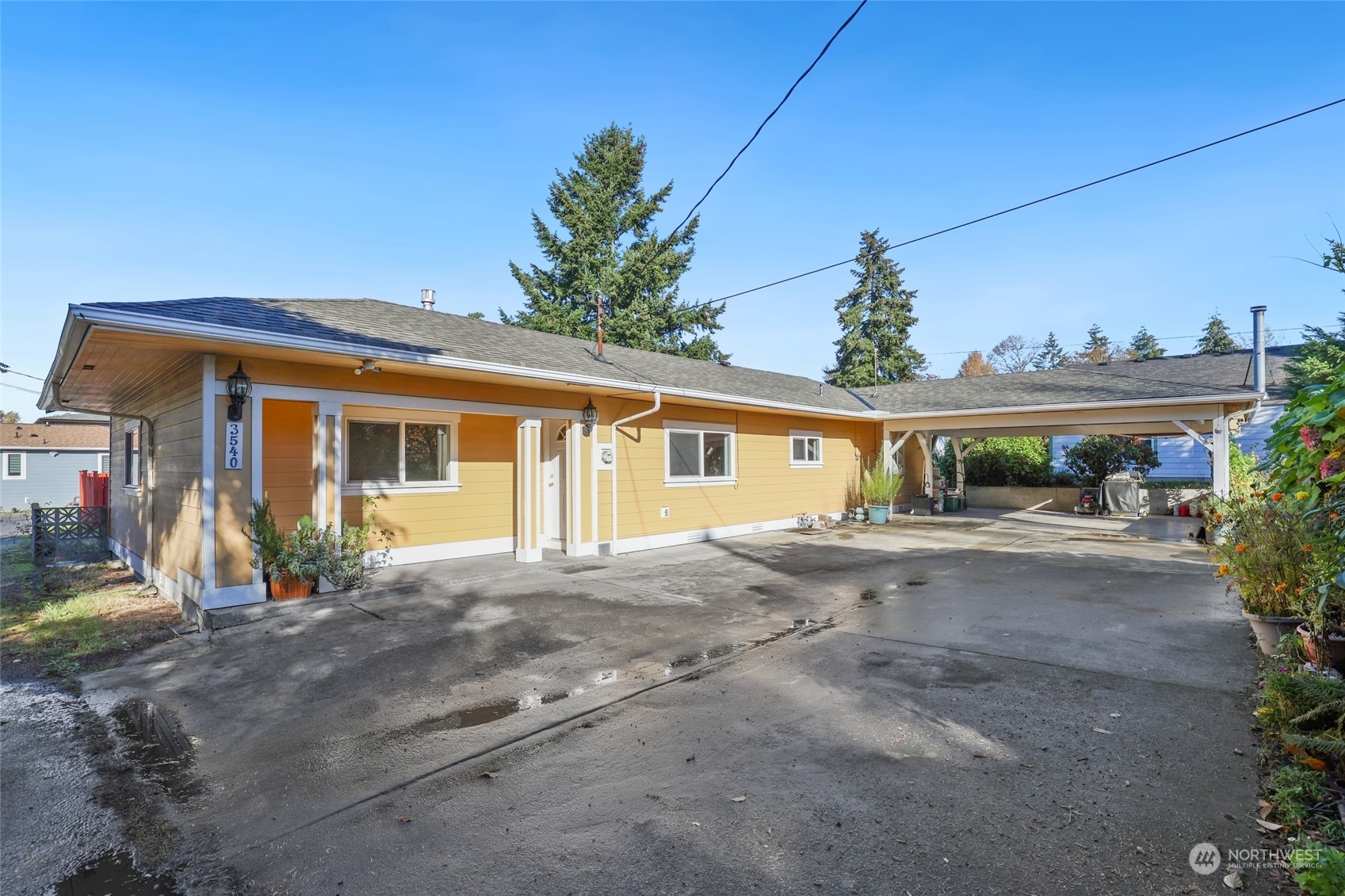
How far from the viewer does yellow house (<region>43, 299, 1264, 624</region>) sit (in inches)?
240

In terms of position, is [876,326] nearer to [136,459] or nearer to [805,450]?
[805,450]

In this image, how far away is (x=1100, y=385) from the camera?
13.1 meters

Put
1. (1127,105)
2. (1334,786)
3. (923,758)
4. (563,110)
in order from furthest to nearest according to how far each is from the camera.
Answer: (563,110)
(1127,105)
(923,758)
(1334,786)

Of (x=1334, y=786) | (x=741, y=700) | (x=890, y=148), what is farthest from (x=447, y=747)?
(x=890, y=148)

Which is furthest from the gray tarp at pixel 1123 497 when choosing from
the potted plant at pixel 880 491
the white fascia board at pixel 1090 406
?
the potted plant at pixel 880 491

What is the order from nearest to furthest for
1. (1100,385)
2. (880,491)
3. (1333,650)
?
(1333,650) → (1100,385) → (880,491)

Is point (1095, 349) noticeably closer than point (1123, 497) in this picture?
No

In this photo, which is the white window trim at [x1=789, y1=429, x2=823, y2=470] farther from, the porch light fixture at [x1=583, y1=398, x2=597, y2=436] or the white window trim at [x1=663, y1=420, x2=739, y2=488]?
the porch light fixture at [x1=583, y1=398, x2=597, y2=436]

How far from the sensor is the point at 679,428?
11078 mm

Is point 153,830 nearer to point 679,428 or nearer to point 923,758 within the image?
point 923,758

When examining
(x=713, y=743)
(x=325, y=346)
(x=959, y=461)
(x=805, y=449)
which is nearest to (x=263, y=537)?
(x=325, y=346)

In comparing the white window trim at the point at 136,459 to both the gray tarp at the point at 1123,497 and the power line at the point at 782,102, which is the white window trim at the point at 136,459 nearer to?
the power line at the point at 782,102

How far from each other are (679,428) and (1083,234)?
28.8ft

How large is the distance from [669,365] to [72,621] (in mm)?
9510
